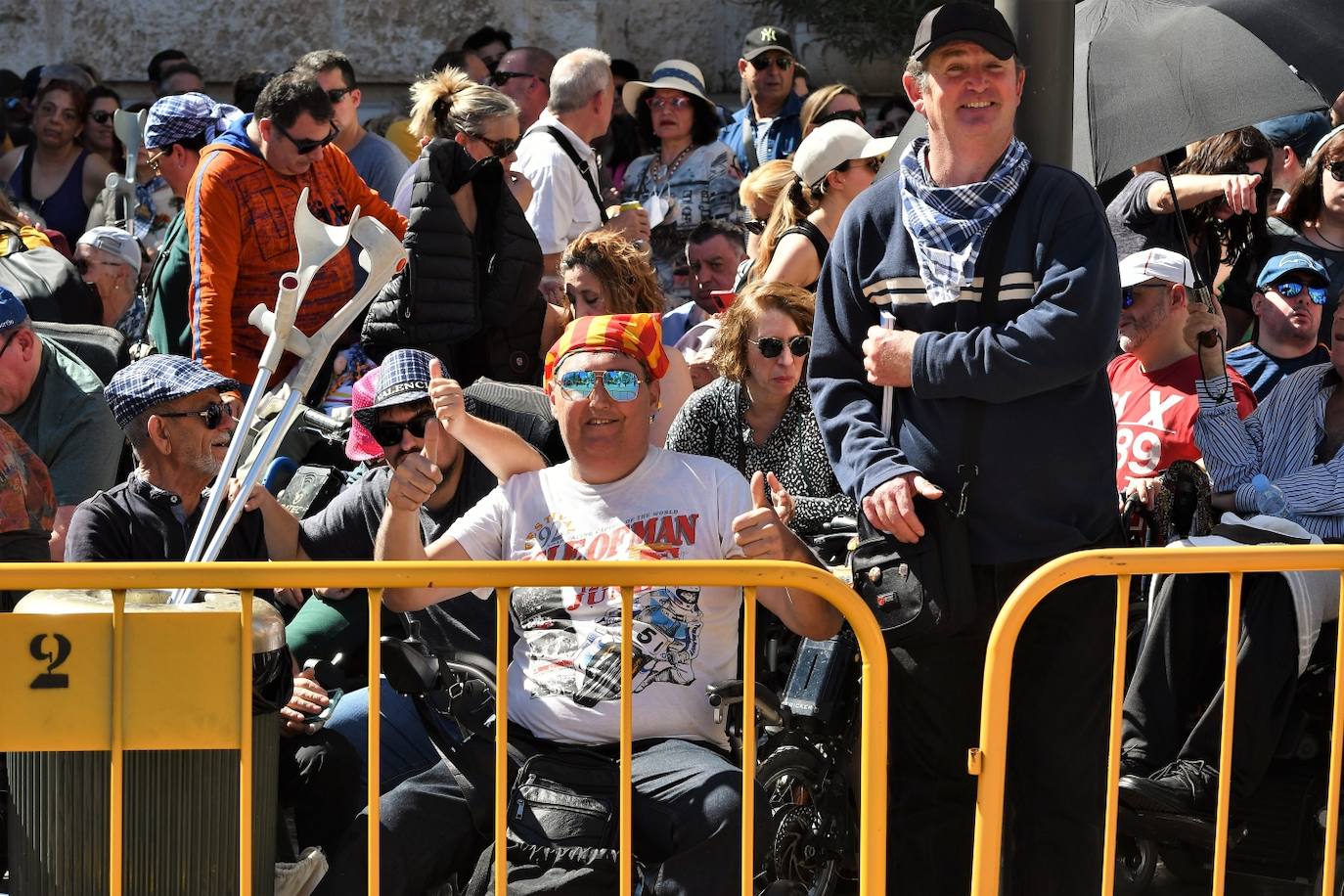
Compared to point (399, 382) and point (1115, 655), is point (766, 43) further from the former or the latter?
point (1115, 655)

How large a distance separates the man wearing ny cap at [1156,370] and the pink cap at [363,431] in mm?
2150

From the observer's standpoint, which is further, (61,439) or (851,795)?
(61,439)

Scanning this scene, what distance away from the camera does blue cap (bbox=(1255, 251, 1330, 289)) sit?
5.68 meters

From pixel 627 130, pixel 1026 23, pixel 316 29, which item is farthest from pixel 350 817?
pixel 316 29

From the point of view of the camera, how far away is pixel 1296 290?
5.69 m

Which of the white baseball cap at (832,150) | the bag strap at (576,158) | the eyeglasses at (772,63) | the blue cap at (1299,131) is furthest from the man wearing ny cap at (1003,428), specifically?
the eyeglasses at (772,63)

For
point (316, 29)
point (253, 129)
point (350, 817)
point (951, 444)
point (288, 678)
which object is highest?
point (316, 29)

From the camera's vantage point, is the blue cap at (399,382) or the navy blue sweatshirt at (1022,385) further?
the blue cap at (399,382)

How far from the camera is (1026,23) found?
4199mm

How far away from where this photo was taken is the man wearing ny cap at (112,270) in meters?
7.63

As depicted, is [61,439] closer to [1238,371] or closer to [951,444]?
[951,444]

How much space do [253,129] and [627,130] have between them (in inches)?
137

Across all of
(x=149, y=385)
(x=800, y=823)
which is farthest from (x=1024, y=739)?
(x=149, y=385)

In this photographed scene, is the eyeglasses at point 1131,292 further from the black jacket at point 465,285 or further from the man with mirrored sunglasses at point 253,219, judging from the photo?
the man with mirrored sunglasses at point 253,219
